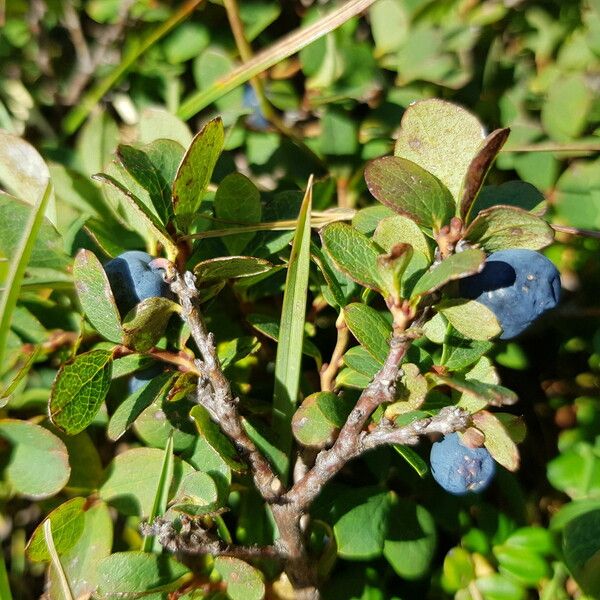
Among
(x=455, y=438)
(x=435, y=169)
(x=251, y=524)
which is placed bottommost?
(x=251, y=524)

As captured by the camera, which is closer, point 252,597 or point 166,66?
point 252,597

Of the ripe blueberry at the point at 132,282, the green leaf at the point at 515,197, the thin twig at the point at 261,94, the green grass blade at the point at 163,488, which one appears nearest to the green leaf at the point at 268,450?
the green grass blade at the point at 163,488

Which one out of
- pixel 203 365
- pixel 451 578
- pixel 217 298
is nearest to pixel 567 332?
pixel 451 578

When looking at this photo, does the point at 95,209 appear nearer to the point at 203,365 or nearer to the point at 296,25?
the point at 203,365

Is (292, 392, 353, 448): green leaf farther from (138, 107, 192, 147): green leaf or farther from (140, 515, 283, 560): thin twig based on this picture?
(138, 107, 192, 147): green leaf

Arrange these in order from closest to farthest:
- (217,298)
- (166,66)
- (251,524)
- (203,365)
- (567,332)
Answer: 1. (203,365)
2. (251,524)
3. (217,298)
4. (567,332)
5. (166,66)

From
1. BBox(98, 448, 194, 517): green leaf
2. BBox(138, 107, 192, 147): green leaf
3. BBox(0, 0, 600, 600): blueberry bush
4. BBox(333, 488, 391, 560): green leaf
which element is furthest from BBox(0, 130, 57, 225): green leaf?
BBox(333, 488, 391, 560): green leaf
